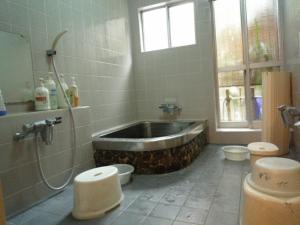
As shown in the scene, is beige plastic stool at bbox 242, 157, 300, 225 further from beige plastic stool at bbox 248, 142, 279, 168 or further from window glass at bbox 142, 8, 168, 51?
window glass at bbox 142, 8, 168, 51

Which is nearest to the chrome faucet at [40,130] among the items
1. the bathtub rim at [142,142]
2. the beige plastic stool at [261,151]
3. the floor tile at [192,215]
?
the bathtub rim at [142,142]

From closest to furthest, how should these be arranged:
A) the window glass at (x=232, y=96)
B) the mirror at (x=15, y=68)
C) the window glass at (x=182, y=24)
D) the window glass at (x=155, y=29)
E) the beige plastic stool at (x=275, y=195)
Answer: the beige plastic stool at (x=275, y=195) → the mirror at (x=15, y=68) → the window glass at (x=232, y=96) → the window glass at (x=182, y=24) → the window glass at (x=155, y=29)

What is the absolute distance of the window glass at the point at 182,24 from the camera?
2959mm

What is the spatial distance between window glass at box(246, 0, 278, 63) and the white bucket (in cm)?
205

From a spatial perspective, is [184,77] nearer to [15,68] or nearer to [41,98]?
[41,98]

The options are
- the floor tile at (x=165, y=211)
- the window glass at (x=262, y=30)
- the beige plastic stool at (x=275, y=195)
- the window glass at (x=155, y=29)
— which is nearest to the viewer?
the beige plastic stool at (x=275, y=195)

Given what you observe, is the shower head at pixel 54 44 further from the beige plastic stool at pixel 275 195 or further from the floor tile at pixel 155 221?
the beige plastic stool at pixel 275 195

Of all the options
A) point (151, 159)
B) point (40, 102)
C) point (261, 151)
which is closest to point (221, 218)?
point (261, 151)

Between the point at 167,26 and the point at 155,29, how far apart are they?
190 millimetres

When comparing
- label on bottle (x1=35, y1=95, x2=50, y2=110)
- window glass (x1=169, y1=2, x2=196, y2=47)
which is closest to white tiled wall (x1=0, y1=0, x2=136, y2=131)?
label on bottle (x1=35, y1=95, x2=50, y2=110)

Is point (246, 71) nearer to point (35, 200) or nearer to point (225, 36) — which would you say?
point (225, 36)

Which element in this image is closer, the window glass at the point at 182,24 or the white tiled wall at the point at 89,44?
the white tiled wall at the point at 89,44

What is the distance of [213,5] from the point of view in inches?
112

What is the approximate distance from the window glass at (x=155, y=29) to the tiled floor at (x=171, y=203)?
201 centimetres
